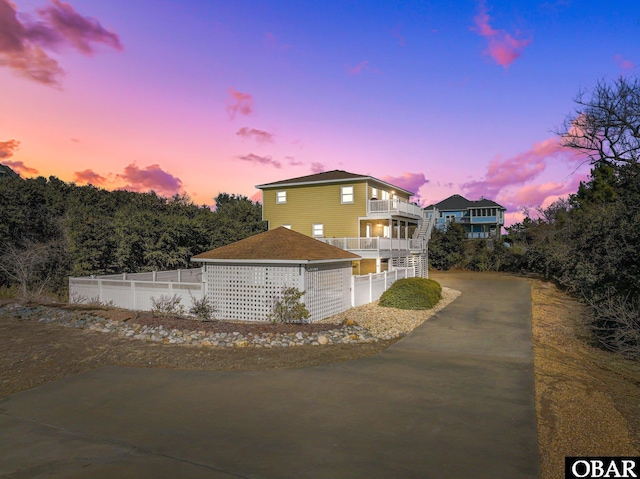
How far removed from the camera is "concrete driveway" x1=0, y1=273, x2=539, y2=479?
449 cm

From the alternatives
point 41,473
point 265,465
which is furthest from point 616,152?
point 41,473

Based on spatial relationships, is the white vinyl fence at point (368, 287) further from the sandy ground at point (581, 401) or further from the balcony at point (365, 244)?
the sandy ground at point (581, 401)

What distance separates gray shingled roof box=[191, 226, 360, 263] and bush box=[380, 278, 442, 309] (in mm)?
2414

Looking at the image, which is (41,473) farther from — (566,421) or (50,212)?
(50,212)

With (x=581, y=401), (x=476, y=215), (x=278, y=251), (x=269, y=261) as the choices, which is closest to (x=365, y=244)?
(x=278, y=251)

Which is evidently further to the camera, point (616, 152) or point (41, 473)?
point (616, 152)

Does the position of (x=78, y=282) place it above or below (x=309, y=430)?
above

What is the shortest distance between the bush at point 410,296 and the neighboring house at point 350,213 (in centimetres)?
852

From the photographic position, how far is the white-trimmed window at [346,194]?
29.5 metres

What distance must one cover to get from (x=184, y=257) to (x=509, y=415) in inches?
903

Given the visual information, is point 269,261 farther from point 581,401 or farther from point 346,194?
point 346,194

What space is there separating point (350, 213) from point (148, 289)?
53.0 ft

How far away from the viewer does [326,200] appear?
99.6 ft

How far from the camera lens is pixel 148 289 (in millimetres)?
16984
